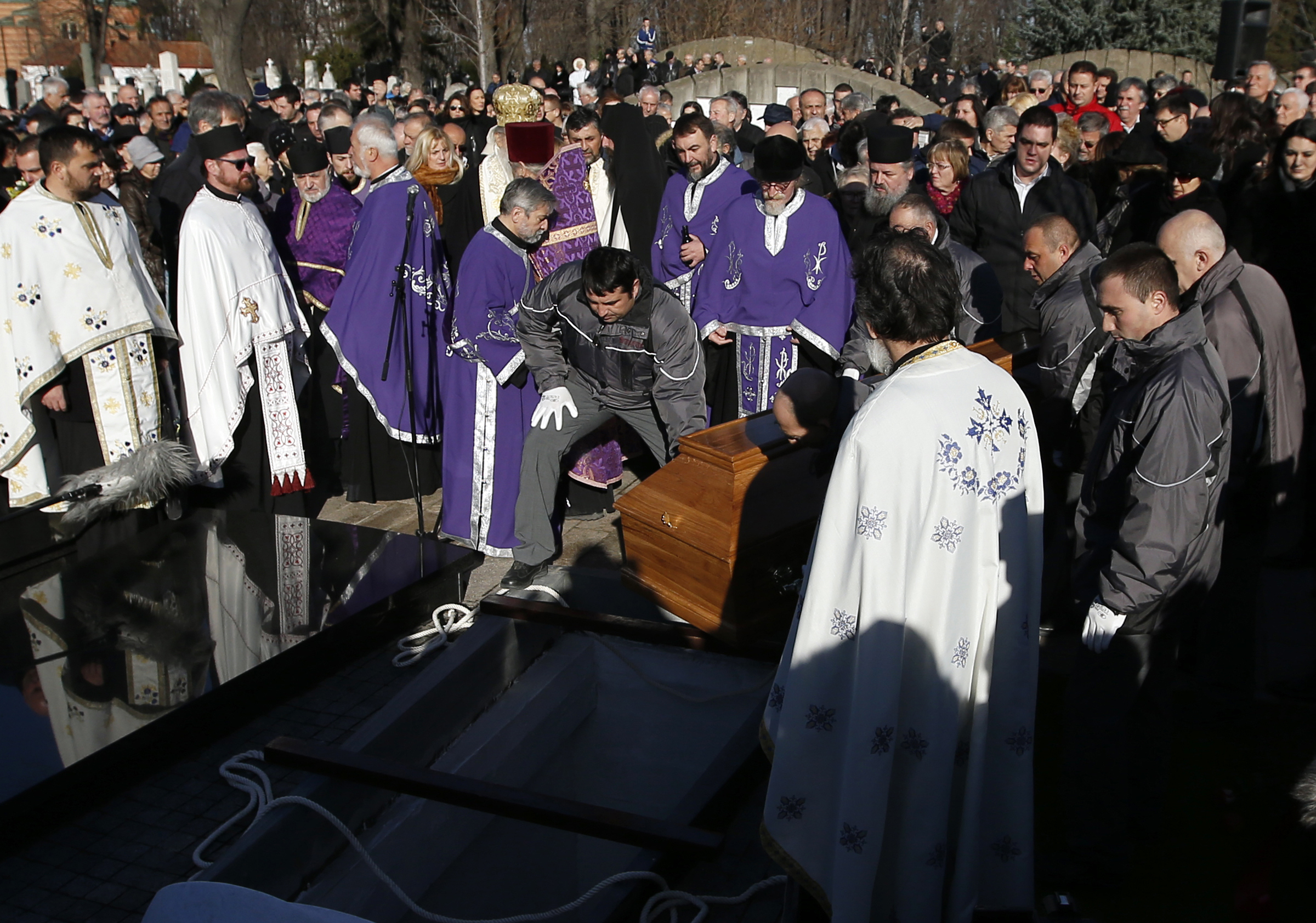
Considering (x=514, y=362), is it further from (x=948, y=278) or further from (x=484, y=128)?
(x=484, y=128)

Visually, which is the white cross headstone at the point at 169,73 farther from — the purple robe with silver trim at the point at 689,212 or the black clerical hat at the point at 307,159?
Result: the purple robe with silver trim at the point at 689,212

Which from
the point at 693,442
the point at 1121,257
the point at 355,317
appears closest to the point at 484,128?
the point at 355,317

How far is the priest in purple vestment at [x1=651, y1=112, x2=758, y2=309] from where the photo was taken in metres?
6.56

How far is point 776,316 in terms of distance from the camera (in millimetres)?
6020

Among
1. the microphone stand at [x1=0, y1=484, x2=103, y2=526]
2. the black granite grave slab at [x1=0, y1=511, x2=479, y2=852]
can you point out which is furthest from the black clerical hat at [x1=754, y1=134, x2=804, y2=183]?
the microphone stand at [x1=0, y1=484, x2=103, y2=526]

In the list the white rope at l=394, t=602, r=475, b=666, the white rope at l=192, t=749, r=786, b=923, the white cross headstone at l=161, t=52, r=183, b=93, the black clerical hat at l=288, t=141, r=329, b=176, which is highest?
the white cross headstone at l=161, t=52, r=183, b=93

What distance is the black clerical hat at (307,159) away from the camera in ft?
20.9

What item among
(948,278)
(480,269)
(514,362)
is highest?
(948,278)

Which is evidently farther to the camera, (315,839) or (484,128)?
(484,128)

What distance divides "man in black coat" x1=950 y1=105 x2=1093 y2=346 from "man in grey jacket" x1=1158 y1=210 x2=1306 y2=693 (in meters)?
2.17

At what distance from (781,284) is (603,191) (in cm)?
215

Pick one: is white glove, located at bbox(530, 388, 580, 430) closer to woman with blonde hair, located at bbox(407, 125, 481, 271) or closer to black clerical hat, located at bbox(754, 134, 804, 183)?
woman with blonde hair, located at bbox(407, 125, 481, 271)

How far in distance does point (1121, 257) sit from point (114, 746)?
3480 millimetres

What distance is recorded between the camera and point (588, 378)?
5203 mm
